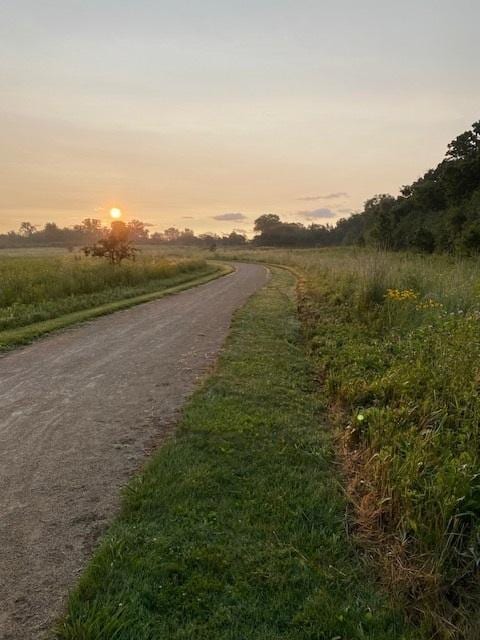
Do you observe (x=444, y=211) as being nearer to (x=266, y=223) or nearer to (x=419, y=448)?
(x=419, y=448)

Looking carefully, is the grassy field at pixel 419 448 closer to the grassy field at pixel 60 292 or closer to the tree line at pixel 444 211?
the grassy field at pixel 60 292

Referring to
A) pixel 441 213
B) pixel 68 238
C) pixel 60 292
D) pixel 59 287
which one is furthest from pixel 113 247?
pixel 68 238

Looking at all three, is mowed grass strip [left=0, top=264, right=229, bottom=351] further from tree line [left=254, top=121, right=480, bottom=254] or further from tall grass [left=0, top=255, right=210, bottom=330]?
tree line [left=254, top=121, right=480, bottom=254]

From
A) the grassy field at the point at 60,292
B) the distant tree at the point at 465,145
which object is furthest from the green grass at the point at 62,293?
the distant tree at the point at 465,145

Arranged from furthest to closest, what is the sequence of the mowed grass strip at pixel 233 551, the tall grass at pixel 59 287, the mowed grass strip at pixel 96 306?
the tall grass at pixel 59 287 < the mowed grass strip at pixel 96 306 < the mowed grass strip at pixel 233 551

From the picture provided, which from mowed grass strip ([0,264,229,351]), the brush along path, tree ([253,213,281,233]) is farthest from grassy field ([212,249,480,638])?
tree ([253,213,281,233])

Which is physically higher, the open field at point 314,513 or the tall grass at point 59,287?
the tall grass at point 59,287

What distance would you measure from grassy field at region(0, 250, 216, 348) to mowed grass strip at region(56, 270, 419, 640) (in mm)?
6146

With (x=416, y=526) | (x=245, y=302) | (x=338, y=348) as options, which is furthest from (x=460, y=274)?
(x=416, y=526)

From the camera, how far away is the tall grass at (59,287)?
39.0ft

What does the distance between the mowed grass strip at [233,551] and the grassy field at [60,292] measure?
6.15 metres

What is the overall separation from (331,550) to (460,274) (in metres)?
9.01

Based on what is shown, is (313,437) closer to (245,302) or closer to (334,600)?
(334,600)

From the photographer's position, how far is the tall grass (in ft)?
39.0
